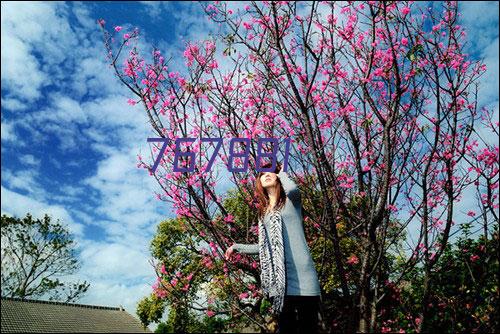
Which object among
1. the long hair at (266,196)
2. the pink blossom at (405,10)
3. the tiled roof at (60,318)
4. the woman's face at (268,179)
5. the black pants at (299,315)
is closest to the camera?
the black pants at (299,315)

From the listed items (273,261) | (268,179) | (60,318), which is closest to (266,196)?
(268,179)

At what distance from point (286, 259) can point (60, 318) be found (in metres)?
24.9

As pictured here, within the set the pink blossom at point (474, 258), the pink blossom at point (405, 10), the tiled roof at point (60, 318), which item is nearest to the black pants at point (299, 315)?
the pink blossom at point (405, 10)

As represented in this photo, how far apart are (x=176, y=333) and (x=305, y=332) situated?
1961 cm

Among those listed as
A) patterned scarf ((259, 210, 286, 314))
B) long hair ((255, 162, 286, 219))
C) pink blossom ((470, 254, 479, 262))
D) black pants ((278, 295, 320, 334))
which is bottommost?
black pants ((278, 295, 320, 334))

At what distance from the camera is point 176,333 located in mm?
20500

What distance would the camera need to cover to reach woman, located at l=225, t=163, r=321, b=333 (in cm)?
287

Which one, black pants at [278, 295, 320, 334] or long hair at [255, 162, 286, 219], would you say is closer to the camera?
black pants at [278, 295, 320, 334]

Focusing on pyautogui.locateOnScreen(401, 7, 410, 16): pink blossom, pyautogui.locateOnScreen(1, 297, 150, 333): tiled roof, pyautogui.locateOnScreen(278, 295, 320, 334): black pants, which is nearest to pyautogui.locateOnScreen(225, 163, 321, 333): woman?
pyautogui.locateOnScreen(278, 295, 320, 334): black pants

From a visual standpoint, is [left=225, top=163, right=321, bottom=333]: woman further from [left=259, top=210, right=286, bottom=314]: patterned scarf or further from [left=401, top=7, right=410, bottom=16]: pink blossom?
[left=401, top=7, right=410, bottom=16]: pink blossom

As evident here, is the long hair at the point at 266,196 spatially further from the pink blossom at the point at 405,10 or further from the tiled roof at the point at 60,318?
the tiled roof at the point at 60,318

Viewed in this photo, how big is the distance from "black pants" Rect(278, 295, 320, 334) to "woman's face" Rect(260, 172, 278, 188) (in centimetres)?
95

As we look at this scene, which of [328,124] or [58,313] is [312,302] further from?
[58,313]

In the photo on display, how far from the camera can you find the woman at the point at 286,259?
2873 mm
